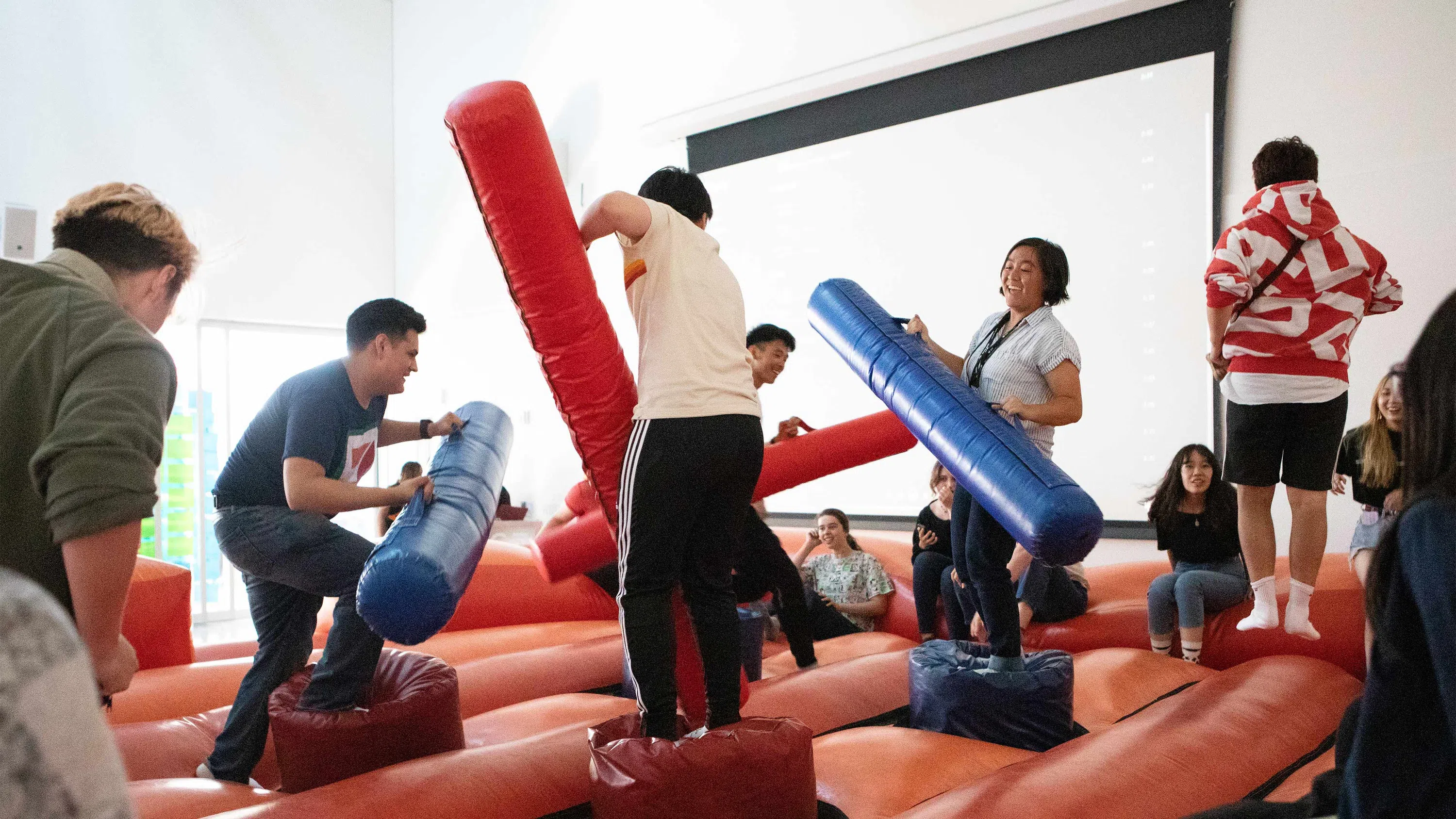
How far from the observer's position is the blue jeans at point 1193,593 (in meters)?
3.67

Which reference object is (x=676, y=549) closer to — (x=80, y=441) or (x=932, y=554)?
(x=80, y=441)

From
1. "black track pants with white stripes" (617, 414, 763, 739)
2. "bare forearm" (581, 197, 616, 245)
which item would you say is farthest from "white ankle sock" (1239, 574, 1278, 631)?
"bare forearm" (581, 197, 616, 245)

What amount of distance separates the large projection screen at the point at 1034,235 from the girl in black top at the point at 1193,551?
0.70m

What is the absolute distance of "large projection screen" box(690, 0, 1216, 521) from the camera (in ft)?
15.0

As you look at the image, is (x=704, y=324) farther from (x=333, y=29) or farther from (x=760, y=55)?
(x=333, y=29)

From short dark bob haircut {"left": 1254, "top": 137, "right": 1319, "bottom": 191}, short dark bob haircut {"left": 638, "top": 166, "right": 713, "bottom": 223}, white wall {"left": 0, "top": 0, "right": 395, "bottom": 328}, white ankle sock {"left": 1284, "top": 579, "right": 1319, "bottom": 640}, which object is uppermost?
white wall {"left": 0, "top": 0, "right": 395, "bottom": 328}

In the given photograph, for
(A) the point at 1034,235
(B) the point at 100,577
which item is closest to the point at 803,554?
(A) the point at 1034,235

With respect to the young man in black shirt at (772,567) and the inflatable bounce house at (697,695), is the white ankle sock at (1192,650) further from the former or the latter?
the young man in black shirt at (772,567)

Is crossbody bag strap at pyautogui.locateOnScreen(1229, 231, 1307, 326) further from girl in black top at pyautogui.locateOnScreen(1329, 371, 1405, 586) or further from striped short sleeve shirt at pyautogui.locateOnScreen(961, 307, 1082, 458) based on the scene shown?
girl in black top at pyautogui.locateOnScreen(1329, 371, 1405, 586)

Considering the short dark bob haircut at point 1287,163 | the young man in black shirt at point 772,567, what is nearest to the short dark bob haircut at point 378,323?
the young man in black shirt at point 772,567

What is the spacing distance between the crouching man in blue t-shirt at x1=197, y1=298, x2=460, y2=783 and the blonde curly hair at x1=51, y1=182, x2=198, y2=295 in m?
0.96

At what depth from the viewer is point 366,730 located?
2418 millimetres

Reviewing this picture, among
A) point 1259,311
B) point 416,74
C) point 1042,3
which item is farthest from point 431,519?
point 416,74

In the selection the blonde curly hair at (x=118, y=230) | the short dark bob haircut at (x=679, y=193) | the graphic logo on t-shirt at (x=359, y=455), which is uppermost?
the short dark bob haircut at (x=679, y=193)
